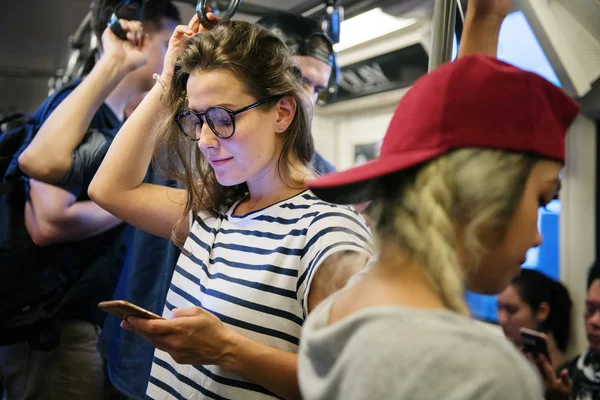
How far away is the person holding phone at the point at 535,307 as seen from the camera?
8.30ft

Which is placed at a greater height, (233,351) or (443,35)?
(443,35)

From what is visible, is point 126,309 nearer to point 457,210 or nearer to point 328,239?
point 328,239

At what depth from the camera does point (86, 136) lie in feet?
5.26

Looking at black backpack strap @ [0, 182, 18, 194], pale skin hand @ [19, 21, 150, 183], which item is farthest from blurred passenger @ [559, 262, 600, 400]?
black backpack strap @ [0, 182, 18, 194]

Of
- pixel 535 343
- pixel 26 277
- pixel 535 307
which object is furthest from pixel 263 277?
pixel 535 307

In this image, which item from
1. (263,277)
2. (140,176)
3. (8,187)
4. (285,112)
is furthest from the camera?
(8,187)

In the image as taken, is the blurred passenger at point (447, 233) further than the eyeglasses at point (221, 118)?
No

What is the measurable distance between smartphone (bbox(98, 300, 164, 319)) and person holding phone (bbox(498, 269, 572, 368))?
6.34ft

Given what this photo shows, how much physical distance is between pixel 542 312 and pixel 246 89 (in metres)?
1.96

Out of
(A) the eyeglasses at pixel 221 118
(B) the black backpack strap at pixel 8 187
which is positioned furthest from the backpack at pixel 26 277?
(A) the eyeglasses at pixel 221 118

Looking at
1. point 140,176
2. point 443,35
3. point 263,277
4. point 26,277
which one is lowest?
point 26,277

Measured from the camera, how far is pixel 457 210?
65cm

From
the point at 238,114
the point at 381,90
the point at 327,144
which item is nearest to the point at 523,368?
the point at 238,114

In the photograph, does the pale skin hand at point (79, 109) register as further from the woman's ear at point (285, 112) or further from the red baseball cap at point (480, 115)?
the red baseball cap at point (480, 115)
